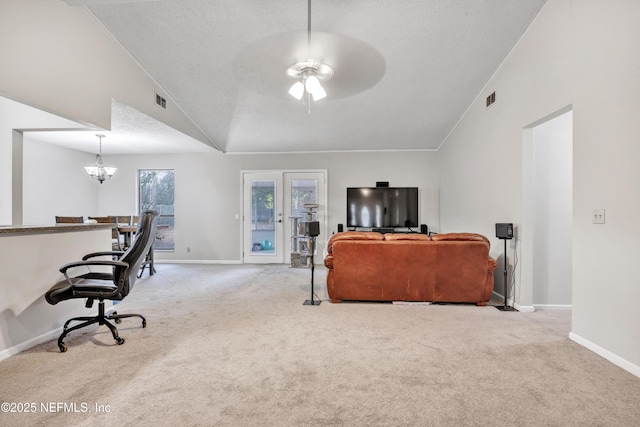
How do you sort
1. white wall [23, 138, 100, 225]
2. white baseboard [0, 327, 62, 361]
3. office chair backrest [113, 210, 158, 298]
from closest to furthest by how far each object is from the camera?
white baseboard [0, 327, 62, 361]
office chair backrest [113, 210, 158, 298]
white wall [23, 138, 100, 225]

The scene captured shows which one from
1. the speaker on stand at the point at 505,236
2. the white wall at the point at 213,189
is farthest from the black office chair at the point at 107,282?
the white wall at the point at 213,189

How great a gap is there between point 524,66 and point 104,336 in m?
A: 5.11

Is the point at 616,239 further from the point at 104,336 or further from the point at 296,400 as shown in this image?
the point at 104,336

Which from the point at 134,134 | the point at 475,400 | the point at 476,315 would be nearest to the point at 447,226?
the point at 476,315

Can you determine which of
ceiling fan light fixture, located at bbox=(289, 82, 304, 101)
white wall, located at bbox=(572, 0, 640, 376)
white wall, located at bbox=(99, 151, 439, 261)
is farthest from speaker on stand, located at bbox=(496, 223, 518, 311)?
white wall, located at bbox=(99, 151, 439, 261)

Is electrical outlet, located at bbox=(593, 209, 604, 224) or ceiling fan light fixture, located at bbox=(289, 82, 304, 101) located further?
ceiling fan light fixture, located at bbox=(289, 82, 304, 101)

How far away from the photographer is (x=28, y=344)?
8.05ft

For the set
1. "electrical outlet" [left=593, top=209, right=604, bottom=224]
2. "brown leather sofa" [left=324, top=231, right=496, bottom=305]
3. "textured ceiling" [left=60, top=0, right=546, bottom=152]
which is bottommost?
"brown leather sofa" [left=324, top=231, right=496, bottom=305]

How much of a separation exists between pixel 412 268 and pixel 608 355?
1.73 meters

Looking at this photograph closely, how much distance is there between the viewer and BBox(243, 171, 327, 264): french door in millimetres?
6750

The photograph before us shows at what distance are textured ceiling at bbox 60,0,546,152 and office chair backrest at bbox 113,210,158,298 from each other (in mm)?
2217

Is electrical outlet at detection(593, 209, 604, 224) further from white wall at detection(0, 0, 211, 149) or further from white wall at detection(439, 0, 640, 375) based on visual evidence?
white wall at detection(0, 0, 211, 149)

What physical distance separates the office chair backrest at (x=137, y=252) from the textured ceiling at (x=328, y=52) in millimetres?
2217

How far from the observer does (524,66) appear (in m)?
3.35
